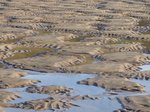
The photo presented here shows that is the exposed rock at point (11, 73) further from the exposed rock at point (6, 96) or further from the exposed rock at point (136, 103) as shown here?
the exposed rock at point (136, 103)

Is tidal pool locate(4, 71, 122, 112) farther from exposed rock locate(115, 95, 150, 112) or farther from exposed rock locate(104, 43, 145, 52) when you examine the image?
exposed rock locate(104, 43, 145, 52)

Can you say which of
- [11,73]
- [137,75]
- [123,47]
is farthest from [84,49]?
[11,73]

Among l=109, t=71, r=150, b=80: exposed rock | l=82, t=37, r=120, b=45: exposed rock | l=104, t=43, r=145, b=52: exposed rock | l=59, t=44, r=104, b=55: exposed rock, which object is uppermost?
l=109, t=71, r=150, b=80: exposed rock

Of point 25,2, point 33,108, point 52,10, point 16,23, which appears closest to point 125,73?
point 33,108

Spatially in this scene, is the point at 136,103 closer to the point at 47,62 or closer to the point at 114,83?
the point at 114,83

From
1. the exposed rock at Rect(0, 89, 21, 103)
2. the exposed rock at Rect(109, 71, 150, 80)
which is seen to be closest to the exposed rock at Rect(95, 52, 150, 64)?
the exposed rock at Rect(109, 71, 150, 80)

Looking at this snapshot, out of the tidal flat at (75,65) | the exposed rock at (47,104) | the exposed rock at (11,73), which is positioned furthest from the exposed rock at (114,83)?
the exposed rock at (11,73)
